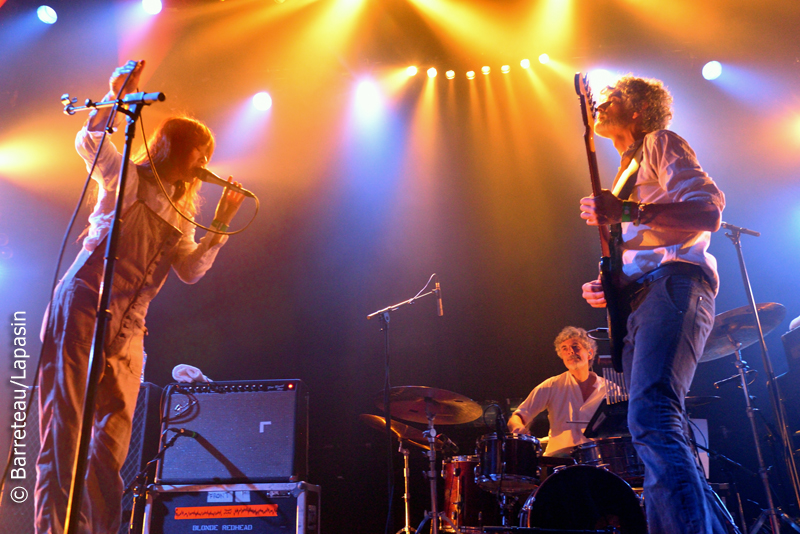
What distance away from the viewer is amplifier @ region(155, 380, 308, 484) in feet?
11.9

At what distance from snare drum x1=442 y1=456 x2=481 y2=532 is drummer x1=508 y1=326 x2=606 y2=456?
0.49 meters

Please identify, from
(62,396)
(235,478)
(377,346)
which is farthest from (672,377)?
(377,346)

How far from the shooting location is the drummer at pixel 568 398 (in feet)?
15.1

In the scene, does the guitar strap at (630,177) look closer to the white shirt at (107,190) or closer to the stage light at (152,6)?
the white shirt at (107,190)

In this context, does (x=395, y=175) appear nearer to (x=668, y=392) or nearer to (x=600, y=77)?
(x=600, y=77)

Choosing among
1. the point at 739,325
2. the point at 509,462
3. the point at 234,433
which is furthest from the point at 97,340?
the point at 739,325

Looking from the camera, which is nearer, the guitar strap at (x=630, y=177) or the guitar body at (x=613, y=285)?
the guitar body at (x=613, y=285)

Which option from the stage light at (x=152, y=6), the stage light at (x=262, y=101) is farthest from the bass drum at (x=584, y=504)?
the stage light at (x=152, y=6)

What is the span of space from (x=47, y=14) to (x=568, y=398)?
5.67m

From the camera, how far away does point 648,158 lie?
2.10 metres

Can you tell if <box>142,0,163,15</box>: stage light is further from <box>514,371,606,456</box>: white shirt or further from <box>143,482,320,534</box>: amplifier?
<box>514,371,606,456</box>: white shirt

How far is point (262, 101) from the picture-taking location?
5.89 metres

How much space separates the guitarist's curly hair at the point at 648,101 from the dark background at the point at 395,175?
129 inches

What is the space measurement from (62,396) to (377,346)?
13.2ft
